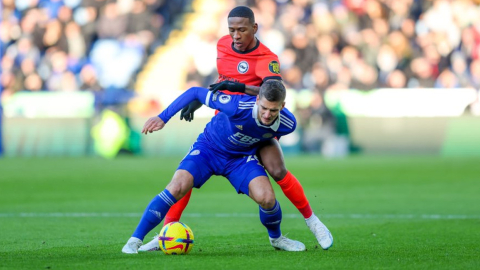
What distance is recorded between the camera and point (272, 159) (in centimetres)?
667

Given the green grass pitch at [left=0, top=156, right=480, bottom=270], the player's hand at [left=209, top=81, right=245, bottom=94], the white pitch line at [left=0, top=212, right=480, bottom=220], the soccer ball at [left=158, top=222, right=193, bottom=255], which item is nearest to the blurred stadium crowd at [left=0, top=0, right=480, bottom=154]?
the green grass pitch at [left=0, top=156, right=480, bottom=270]

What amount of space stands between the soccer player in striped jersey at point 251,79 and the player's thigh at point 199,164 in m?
0.29

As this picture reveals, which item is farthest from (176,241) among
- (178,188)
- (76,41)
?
(76,41)

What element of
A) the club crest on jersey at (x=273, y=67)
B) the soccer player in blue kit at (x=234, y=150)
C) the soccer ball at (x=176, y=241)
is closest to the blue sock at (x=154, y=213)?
the soccer player in blue kit at (x=234, y=150)

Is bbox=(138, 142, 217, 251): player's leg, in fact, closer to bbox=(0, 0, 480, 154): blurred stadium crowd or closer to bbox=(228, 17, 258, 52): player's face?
bbox=(228, 17, 258, 52): player's face

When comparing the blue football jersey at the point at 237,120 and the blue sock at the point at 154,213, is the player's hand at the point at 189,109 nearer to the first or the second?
the blue football jersey at the point at 237,120

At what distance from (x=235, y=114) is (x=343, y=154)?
1517cm

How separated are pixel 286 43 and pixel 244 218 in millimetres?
13448

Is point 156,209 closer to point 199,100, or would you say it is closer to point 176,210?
point 176,210

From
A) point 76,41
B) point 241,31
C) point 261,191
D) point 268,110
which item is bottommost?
point 261,191

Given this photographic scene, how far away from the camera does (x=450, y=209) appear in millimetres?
10297

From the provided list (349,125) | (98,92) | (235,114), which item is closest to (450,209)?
(235,114)

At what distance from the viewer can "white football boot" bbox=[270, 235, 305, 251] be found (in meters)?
6.59

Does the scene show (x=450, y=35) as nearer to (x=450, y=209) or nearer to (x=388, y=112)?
(x=388, y=112)
